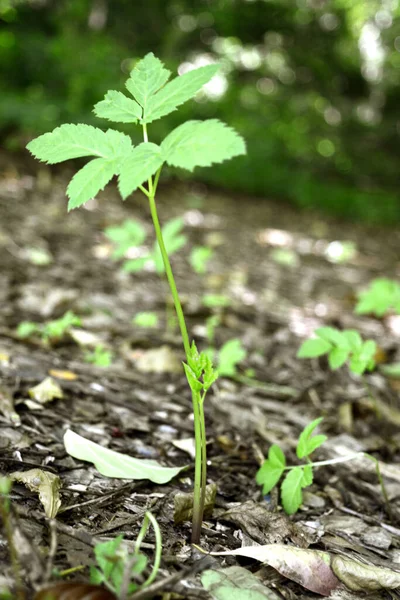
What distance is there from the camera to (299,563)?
1.01 metres

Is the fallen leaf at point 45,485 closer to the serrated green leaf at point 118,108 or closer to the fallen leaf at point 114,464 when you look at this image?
the fallen leaf at point 114,464

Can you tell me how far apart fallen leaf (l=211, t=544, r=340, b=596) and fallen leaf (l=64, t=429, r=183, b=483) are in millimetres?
236

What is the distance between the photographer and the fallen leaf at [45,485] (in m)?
1.01

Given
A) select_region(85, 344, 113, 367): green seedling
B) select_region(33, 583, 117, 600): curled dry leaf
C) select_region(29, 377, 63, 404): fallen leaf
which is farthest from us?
select_region(85, 344, 113, 367): green seedling

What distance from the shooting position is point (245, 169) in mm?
7051

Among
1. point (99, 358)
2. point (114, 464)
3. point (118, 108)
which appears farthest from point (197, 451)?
point (99, 358)

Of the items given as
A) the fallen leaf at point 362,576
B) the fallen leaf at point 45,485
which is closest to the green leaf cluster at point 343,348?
the fallen leaf at point 362,576

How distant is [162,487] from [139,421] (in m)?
0.36

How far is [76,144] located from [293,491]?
865 millimetres

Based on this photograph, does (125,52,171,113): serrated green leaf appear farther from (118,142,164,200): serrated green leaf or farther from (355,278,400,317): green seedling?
(355,278,400,317): green seedling

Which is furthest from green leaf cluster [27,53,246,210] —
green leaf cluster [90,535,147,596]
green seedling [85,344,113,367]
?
green seedling [85,344,113,367]

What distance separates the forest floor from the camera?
1.01m

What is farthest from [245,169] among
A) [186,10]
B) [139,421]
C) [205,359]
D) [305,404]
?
[205,359]

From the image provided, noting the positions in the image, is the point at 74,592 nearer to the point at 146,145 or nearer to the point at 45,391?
the point at 146,145
